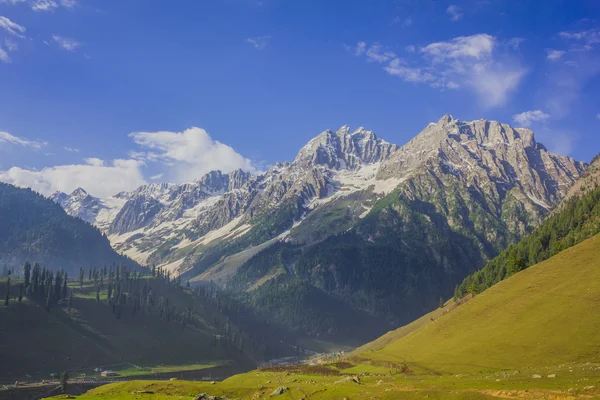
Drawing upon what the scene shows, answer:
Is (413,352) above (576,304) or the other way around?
the other way around

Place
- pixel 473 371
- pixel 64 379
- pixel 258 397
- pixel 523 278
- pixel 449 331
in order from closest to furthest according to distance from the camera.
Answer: pixel 258 397 → pixel 473 371 → pixel 449 331 → pixel 523 278 → pixel 64 379

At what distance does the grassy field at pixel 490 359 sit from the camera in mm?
70625

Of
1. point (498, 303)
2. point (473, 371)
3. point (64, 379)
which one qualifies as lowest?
point (64, 379)

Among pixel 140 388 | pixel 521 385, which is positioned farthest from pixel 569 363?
pixel 140 388

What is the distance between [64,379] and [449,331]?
477ft

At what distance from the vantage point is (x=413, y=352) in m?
144

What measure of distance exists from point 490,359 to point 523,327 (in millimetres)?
17926

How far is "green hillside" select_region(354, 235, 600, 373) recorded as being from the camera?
4171 inches

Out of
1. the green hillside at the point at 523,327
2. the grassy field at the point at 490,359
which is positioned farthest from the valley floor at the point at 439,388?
the green hillside at the point at 523,327

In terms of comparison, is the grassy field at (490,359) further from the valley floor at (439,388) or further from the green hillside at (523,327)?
the green hillside at (523,327)

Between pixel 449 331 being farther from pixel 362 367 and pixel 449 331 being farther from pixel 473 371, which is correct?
pixel 473 371

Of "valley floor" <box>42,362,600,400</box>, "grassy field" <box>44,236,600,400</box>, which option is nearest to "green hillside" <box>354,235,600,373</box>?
"grassy field" <box>44,236,600,400</box>

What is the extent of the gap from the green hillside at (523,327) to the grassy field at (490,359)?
0.28 metres

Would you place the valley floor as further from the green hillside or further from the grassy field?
the green hillside
